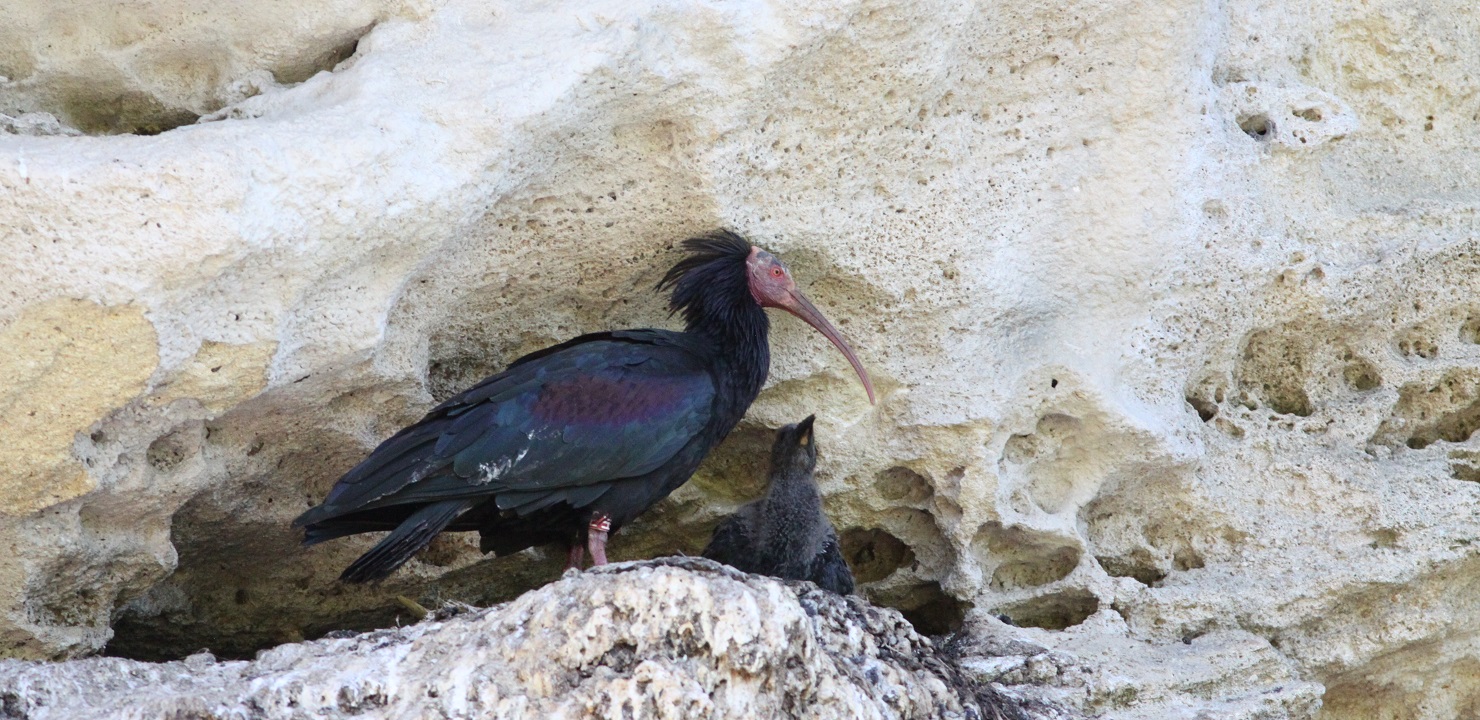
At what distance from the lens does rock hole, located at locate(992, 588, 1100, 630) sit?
5453mm

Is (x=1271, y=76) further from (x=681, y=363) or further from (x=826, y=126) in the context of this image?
(x=681, y=363)

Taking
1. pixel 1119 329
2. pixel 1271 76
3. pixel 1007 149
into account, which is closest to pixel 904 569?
pixel 1119 329

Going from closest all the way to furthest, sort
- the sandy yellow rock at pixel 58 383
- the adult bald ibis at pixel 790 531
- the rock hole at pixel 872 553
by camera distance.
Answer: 1. the sandy yellow rock at pixel 58 383
2. the adult bald ibis at pixel 790 531
3. the rock hole at pixel 872 553

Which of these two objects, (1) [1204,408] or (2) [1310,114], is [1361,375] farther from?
(2) [1310,114]

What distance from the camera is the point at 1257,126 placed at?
5625 millimetres

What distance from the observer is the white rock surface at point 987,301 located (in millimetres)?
4875

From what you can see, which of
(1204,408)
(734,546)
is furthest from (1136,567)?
(734,546)

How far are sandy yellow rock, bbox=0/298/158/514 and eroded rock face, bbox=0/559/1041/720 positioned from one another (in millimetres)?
520

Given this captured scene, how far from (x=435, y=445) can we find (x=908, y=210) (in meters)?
1.80

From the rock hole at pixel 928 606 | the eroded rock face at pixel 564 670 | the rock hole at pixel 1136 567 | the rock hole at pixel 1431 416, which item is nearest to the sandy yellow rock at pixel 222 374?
the eroded rock face at pixel 564 670

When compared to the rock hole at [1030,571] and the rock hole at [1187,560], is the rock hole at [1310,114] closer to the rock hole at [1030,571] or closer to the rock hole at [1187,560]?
the rock hole at [1187,560]

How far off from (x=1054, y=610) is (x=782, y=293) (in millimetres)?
1483

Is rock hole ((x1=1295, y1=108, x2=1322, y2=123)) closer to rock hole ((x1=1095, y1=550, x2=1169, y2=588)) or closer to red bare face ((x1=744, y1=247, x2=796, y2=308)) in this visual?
rock hole ((x1=1095, y1=550, x2=1169, y2=588))

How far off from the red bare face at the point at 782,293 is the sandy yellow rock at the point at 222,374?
1.64m
